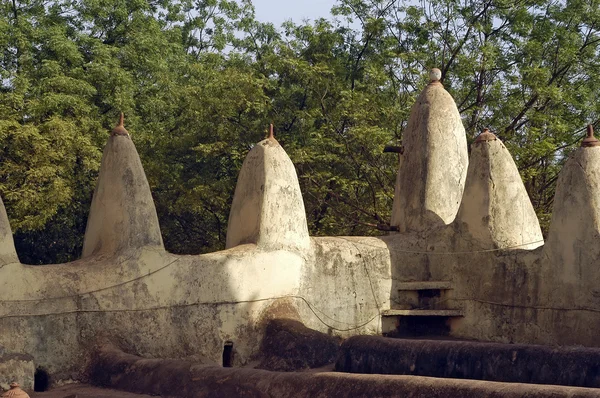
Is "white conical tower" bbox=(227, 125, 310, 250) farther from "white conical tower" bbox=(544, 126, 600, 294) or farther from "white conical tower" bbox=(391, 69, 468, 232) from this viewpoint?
"white conical tower" bbox=(544, 126, 600, 294)

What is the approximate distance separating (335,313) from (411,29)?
32.5 feet

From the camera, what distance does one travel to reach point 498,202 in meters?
16.1

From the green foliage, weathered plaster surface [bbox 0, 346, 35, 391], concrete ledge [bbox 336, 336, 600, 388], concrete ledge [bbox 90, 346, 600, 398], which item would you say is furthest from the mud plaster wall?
the green foliage

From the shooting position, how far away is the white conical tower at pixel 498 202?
16.1m

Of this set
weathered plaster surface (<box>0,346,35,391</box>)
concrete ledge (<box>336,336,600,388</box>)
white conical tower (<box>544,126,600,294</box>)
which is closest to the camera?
concrete ledge (<box>336,336,600,388</box>)

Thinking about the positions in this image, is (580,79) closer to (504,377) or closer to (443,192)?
(443,192)

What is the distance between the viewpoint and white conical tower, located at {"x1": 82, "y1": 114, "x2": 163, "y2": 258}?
48.7 ft

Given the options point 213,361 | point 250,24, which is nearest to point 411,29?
point 250,24

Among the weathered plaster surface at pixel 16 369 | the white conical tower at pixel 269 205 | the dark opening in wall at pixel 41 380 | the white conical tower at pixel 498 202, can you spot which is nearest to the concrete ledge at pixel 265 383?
the dark opening in wall at pixel 41 380

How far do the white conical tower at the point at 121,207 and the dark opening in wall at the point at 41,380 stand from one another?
1.89 metres

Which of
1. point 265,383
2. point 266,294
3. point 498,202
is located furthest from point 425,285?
point 265,383

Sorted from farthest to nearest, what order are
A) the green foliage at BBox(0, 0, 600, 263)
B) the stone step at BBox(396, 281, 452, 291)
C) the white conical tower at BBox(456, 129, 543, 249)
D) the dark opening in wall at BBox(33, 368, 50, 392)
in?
1. the green foliage at BBox(0, 0, 600, 263)
2. the stone step at BBox(396, 281, 452, 291)
3. the white conical tower at BBox(456, 129, 543, 249)
4. the dark opening in wall at BBox(33, 368, 50, 392)

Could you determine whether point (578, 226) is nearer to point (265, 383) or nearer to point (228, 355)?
point (228, 355)

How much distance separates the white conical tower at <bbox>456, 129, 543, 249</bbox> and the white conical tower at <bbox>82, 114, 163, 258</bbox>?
462cm
